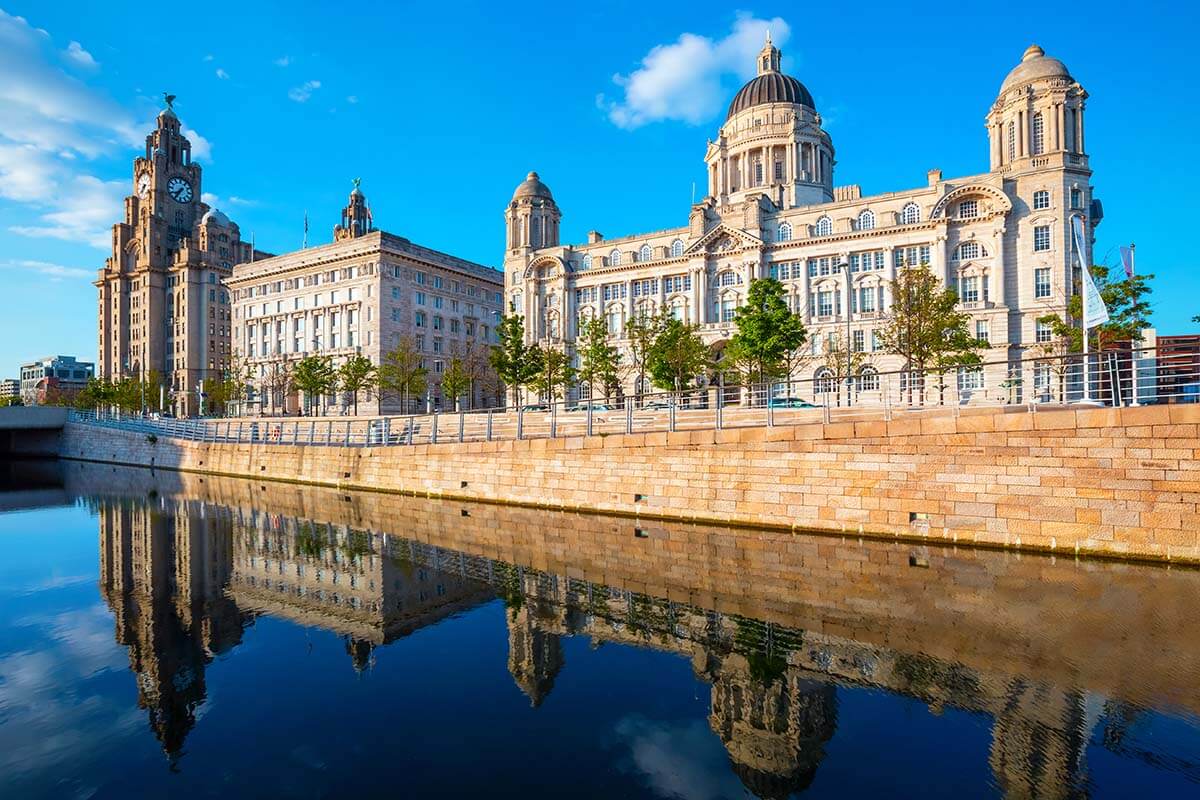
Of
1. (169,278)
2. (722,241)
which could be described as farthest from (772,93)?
(169,278)

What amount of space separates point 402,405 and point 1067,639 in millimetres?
73049

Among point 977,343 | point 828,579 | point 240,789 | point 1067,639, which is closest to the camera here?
point 240,789

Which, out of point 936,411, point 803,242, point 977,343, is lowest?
point 936,411

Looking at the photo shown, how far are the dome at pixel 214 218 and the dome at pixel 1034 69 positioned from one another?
125m

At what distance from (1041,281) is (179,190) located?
141 m

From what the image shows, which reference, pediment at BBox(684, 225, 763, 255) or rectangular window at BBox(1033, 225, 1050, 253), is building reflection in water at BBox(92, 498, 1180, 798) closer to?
pediment at BBox(684, 225, 763, 255)

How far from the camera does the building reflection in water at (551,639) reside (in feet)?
24.2

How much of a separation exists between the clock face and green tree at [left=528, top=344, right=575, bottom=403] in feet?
353

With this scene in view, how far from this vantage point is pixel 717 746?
295 inches

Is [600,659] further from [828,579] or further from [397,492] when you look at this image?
[397,492]

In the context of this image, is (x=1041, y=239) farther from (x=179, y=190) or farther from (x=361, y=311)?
(x=179, y=190)

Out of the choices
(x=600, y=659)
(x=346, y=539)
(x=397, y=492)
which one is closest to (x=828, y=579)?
(x=600, y=659)

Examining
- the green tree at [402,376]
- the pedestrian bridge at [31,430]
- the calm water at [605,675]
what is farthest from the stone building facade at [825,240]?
the pedestrian bridge at [31,430]

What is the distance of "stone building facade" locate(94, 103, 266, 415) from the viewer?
11762 centimetres
